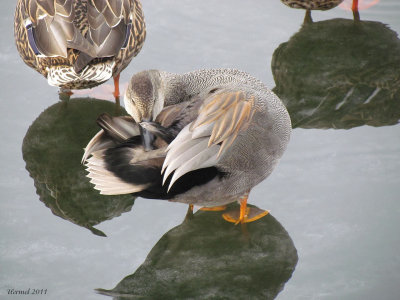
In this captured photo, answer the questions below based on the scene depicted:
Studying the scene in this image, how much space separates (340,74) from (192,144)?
1.81 metres

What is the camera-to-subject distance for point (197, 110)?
3.28 metres

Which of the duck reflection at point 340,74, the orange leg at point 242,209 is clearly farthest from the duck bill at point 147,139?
the duck reflection at point 340,74

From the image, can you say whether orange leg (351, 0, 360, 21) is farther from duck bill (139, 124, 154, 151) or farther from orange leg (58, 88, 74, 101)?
duck bill (139, 124, 154, 151)

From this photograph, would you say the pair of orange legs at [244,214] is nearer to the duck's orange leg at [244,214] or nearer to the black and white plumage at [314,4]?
the duck's orange leg at [244,214]

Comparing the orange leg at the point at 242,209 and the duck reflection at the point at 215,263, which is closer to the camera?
the duck reflection at the point at 215,263

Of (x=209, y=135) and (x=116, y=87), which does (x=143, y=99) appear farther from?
(x=116, y=87)

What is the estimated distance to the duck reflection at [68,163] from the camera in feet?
11.5

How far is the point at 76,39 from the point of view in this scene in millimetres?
3850

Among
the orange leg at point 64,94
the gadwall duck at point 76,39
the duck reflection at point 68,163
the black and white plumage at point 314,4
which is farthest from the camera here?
the black and white plumage at point 314,4

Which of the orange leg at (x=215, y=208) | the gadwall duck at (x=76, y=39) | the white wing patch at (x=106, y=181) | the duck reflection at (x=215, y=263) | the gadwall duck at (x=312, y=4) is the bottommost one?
the duck reflection at (x=215, y=263)

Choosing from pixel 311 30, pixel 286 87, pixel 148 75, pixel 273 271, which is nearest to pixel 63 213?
pixel 148 75

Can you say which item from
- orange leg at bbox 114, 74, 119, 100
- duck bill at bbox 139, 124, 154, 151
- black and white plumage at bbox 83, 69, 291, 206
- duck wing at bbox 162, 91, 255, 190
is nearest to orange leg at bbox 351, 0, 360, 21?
black and white plumage at bbox 83, 69, 291, 206

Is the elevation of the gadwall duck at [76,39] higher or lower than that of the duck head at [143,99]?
higher

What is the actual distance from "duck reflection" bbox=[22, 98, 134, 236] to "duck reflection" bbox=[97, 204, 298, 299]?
371 mm
